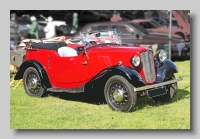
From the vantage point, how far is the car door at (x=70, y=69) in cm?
604

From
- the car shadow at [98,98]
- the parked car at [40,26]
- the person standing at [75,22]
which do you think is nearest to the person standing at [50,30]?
the parked car at [40,26]

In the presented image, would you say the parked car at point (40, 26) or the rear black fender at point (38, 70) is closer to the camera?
the rear black fender at point (38, 70)

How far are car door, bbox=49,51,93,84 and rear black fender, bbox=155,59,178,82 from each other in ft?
3.13

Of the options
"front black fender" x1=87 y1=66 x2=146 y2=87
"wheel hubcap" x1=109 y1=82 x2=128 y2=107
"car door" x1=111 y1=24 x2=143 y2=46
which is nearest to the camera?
"front black fender" x1=87 y1=66 x2=146 y2=87

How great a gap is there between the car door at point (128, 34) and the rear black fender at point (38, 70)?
3.43 metres

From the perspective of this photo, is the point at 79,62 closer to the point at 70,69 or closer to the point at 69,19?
the point at 70,69

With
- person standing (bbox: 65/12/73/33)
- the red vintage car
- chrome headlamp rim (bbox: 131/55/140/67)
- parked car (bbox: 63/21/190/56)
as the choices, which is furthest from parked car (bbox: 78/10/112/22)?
chrome headlamp rim (bbox: 131/55/140/67)

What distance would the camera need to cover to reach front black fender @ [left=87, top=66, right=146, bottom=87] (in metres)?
5.52

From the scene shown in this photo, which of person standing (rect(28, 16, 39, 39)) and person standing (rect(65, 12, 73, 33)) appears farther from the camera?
person standing (rect(65, 12, 73, 33))

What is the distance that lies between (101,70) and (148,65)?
25.5 inches

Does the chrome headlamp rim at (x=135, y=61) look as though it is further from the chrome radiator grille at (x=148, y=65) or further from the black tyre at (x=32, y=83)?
the black tyre at (x=32, y=83)

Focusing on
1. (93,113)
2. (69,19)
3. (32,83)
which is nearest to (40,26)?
(69,19)

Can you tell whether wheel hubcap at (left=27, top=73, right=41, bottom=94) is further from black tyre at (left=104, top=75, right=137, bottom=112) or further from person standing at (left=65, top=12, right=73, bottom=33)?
person standing at (left=65, top=12, right=73, bottom=33)

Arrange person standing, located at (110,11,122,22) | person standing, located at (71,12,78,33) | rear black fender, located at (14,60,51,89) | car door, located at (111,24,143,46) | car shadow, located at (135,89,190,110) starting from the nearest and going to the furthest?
car shadow, located at (135,89,190,110), rear black fender, located at (14,60,51,89), car door, located at (111,24,143,46), person standing, located at (71,12,78,33), person standing, located at (110,11,122,22)
